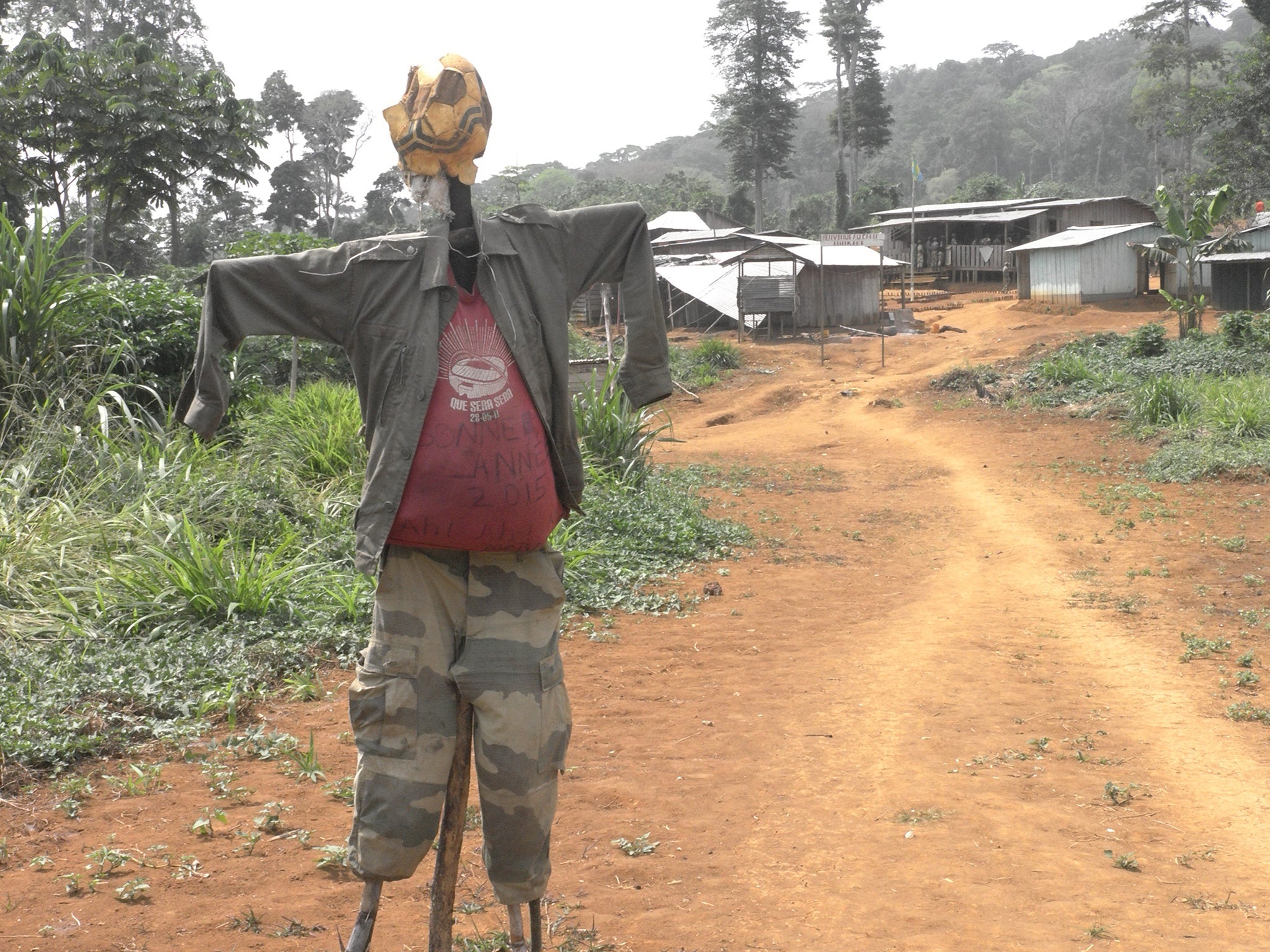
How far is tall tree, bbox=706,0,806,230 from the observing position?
161ft

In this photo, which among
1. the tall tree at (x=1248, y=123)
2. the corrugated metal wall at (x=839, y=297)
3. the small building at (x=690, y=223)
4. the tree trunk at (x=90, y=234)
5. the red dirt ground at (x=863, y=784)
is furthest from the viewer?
the small building at (x=690, y=223)

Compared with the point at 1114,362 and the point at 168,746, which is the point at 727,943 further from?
the point at 1114,362

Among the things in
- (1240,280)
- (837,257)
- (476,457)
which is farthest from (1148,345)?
(476,457)

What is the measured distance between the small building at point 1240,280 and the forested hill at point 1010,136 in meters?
24.5

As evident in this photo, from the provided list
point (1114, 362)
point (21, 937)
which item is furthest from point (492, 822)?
point (1114, 362)

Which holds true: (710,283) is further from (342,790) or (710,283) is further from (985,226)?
(342,790)

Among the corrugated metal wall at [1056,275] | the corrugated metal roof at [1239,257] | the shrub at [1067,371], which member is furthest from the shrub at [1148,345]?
the corrugated metal wall at [1056,275]

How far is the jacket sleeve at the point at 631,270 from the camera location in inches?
99.7

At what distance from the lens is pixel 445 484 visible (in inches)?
91.0

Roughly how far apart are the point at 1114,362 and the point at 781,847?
15.9 metres

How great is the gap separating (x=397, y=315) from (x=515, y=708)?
845mm

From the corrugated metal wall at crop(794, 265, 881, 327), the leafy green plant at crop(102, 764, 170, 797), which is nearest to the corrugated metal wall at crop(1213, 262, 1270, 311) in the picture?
the corrugated metal wall at crop(794, 265, 881, 327)

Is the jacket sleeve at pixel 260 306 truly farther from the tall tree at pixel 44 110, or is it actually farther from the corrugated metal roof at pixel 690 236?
the corrugated metal roof at pixel 690 236

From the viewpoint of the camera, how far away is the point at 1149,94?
46.0m
